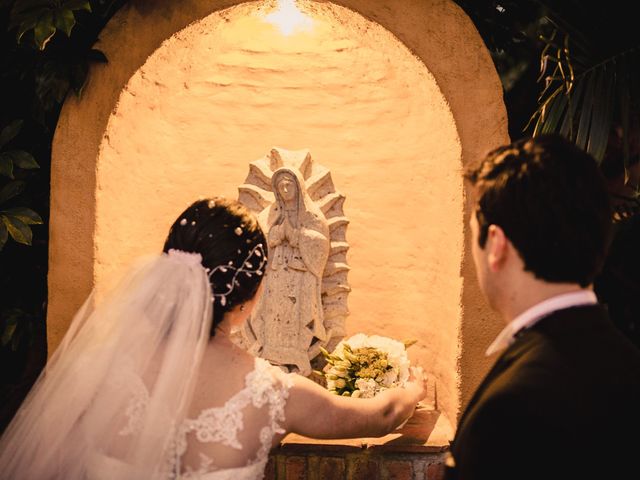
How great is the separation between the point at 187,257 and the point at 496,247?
3.05ft

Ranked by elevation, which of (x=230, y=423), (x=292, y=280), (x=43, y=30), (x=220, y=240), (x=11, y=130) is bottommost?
(x=292, y=280)

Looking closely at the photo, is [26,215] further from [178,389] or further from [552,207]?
[552,207]

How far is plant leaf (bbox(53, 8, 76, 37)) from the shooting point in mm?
3281

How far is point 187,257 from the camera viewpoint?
7.00ft

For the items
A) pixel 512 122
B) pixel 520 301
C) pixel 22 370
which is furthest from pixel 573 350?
pixel 22 370

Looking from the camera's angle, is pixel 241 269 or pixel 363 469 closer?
pixel 241 269

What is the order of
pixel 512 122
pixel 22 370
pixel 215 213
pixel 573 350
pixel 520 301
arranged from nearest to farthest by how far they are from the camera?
pixel 573 350, pixel 520 301, pixel 215 213, pixel 512 122, pixel 22 370

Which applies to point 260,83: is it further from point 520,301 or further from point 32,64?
point 520,301

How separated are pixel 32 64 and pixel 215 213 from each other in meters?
1.93

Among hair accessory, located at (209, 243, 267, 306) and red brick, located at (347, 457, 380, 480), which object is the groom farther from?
red brick, located at (347, 457, 380, 480)

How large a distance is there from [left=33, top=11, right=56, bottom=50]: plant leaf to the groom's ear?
7.86 feet

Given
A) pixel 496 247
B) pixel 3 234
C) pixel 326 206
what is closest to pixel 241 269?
pixel 496 247

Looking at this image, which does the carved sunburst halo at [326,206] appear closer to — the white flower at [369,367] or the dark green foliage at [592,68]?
the white flower at [369,367]

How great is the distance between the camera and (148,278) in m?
2.18
